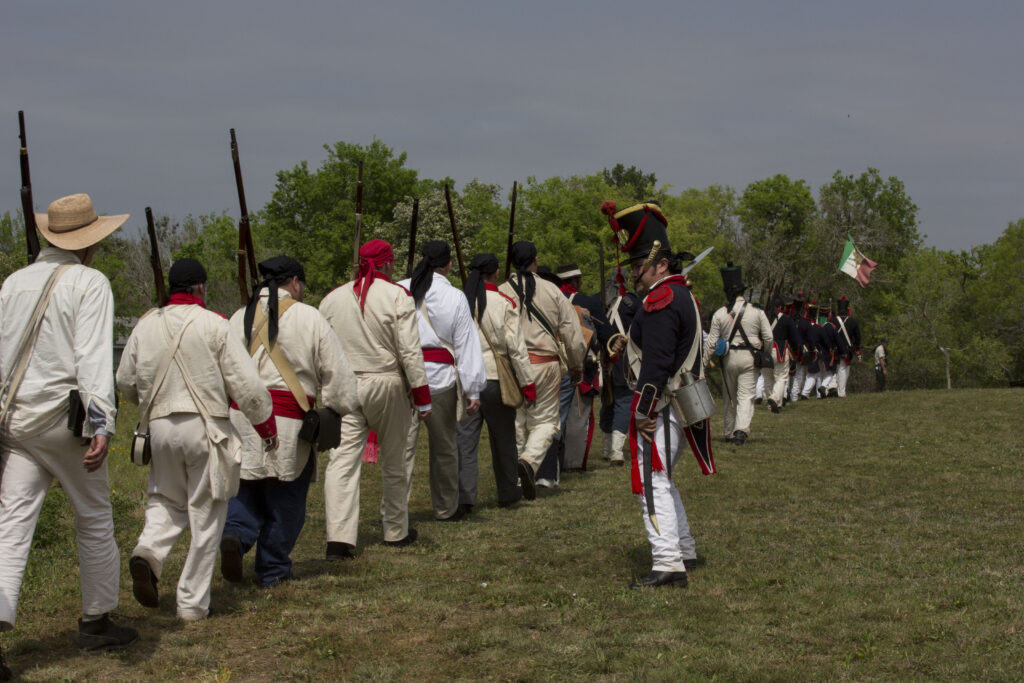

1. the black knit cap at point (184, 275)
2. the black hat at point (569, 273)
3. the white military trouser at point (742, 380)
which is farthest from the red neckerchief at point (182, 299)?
the white military trouser at point (742, 380)

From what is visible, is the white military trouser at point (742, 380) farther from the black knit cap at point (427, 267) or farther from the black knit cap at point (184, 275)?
the black knit cap at point (184, 275)

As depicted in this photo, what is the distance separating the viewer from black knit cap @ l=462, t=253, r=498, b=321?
9.66 metres

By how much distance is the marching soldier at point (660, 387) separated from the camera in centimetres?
642

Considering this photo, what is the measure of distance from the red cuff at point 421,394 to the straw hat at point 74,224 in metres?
2.77

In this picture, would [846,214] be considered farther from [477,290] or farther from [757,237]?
[477,290]

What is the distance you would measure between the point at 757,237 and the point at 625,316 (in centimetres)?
6332

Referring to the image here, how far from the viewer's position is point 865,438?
15.1 metres

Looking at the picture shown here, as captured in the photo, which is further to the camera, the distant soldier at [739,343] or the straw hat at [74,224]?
the distant soldier at [739,343]

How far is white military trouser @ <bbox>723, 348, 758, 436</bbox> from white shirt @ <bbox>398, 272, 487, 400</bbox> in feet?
23.3

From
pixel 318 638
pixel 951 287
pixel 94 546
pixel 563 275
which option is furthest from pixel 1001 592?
pixel 951 287

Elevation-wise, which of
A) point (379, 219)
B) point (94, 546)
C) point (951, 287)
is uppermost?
point (379, 219)

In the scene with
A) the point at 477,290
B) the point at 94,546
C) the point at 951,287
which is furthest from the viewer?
the point at 951,287

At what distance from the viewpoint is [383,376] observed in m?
7.66

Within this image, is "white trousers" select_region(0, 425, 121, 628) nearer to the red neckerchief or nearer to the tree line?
the red neckerchief
